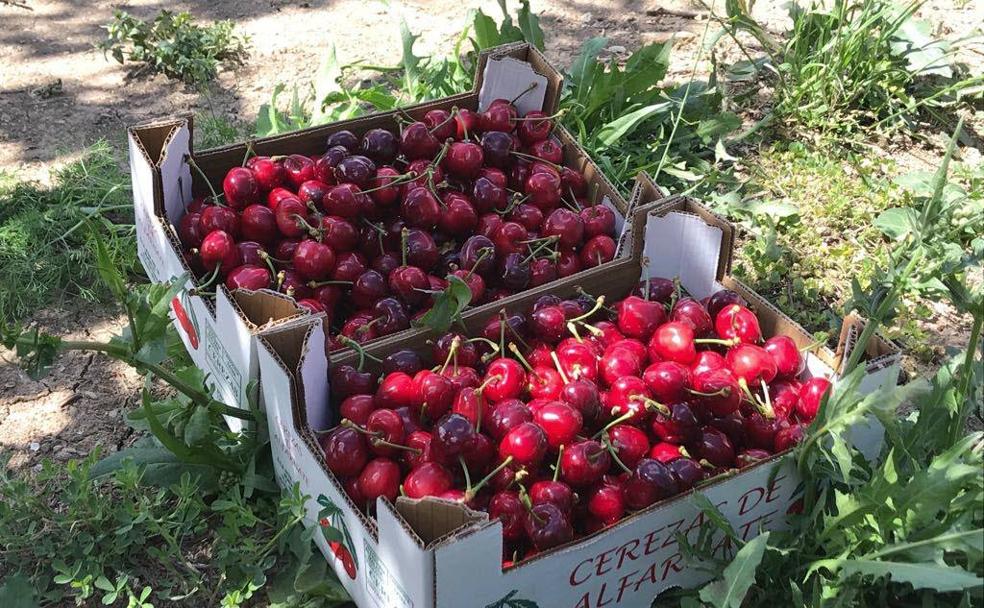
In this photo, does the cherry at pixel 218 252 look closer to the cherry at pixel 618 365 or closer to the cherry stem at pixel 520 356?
the cherry stem at pixel 520 356

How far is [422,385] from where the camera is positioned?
2201 mm

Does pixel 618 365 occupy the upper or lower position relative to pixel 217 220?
lower

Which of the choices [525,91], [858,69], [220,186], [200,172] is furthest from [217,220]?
[858,69]

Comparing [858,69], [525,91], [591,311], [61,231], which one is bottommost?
[61,231]

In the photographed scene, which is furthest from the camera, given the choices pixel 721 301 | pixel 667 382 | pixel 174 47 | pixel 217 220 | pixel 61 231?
pixel 174 47

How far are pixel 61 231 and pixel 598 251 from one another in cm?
193

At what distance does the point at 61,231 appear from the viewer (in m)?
3.43

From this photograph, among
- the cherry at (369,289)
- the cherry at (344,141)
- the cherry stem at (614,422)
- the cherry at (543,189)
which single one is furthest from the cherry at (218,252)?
the cherry stem at (614,422)

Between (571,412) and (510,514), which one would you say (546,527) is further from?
(571,412)

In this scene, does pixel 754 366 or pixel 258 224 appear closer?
pixel 754 366

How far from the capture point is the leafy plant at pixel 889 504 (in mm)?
1726

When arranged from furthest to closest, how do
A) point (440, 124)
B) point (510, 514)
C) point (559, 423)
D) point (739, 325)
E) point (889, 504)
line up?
1. point (440, 124)
2. point (739, 325)
3. point (559, 423)
4. point (510, 514)
5. point (889, 504)

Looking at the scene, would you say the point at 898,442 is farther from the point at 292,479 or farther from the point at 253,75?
the point at 253,75

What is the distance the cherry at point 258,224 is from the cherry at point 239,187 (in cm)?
6
